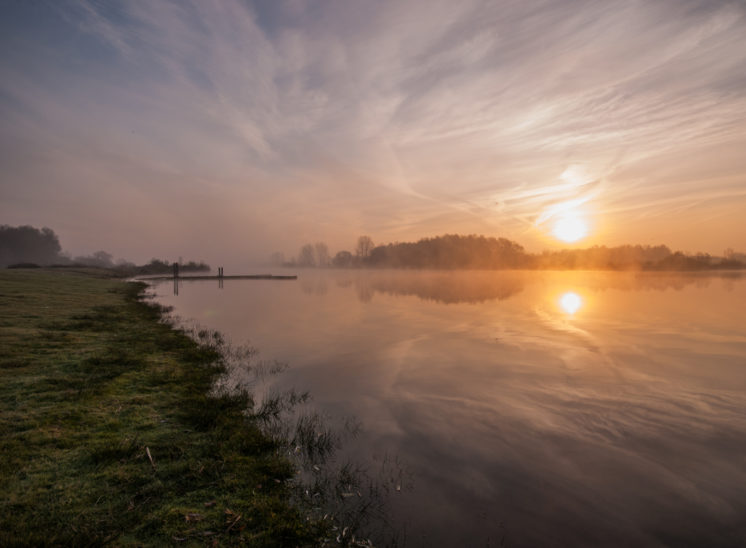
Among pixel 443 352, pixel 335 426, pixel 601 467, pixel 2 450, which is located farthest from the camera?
pixel 443 352

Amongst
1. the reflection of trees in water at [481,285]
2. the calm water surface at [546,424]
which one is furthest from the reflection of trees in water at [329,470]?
the reflection of trees in water at [481,285]

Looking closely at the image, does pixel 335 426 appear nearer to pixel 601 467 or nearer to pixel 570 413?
pixel 601 467

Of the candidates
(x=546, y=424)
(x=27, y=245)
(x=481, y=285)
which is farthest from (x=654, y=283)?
(x=27, y=245)

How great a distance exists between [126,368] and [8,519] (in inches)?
319

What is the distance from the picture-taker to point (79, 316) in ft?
68.8

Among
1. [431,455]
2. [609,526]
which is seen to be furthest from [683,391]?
[431,455]

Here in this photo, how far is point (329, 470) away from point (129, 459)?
3816mm

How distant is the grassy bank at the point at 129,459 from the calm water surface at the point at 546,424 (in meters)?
2.49

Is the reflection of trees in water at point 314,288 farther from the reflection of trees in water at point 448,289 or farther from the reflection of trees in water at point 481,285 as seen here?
the reflection of trees in water at point 448,289

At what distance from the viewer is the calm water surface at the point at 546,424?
593 cm

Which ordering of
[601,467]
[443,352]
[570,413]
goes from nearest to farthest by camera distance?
[601,467]
[570,413]
[443,352]

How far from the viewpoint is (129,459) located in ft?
21.7

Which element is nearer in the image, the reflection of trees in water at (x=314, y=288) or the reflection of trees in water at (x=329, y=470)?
the reflection of trees in water at (x=329, y=470)

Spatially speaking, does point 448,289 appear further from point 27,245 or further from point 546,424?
point 27,245
